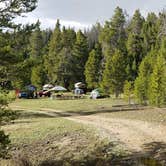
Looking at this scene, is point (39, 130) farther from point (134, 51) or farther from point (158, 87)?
point (134, 51)

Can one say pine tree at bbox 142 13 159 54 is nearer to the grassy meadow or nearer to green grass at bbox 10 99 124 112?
green grass at bbox 10 99 124 112

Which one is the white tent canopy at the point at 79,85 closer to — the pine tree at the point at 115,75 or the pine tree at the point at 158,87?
the pine tree at the point at 115,75

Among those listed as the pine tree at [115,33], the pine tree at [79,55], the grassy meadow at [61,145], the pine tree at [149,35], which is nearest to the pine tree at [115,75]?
the pine tree at [115,33]

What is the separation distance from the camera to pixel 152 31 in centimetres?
9369

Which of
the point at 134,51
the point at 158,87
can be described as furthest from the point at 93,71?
the point at 158,87

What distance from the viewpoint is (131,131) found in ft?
90.4

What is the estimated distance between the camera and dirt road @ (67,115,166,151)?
24.8 m

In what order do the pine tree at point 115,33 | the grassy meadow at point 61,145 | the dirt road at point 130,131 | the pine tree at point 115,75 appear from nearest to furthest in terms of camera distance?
the grassy meadow at point 61,145 < the dirt road at point 130,131 < the pine tree at point 115,75 < the pine tree at point 115,33

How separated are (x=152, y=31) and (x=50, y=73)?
24.5m

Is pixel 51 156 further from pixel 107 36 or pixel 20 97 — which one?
pixel 107 36

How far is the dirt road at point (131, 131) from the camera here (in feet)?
81.2

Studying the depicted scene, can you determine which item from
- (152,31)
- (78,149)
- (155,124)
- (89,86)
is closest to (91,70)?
(89,86)

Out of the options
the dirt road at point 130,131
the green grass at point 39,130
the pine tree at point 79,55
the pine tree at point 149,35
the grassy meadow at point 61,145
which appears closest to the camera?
the grassy meadow at point 61,145

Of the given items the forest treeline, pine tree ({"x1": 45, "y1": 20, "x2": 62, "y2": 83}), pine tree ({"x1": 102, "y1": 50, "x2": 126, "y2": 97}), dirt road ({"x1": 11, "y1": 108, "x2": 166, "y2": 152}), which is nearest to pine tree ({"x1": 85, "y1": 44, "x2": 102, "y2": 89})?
the forest treeline
